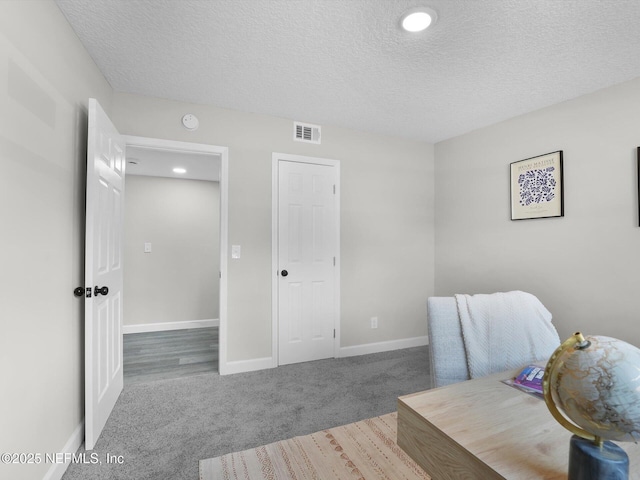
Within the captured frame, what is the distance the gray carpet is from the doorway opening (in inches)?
45.2

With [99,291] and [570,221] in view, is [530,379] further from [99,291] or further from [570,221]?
[99,291]

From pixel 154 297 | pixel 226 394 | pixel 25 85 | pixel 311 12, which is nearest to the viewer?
pixel 25 85

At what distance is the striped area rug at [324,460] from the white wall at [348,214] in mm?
1259

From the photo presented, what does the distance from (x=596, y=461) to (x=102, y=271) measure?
7.94 feet

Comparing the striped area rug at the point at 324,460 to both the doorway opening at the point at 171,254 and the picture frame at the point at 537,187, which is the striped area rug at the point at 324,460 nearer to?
the doorway opening at the point at 171,254

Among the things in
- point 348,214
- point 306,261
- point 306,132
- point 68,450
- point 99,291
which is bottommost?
point 68,450

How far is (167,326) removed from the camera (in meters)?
4.60

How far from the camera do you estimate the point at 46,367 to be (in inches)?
61.3

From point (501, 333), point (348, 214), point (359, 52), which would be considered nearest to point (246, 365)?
point (348, 214)

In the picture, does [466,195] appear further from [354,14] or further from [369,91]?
[354,14]

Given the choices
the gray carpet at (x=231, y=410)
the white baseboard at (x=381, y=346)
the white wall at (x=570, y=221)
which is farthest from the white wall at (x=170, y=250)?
the white wall at (x=570, y=221)

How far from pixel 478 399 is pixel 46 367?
193 centimetres

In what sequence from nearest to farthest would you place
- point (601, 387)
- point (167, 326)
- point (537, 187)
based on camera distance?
point (601, 387)
point (537, 187)
point (167, 326)

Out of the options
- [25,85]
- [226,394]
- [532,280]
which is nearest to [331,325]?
[226,394]
